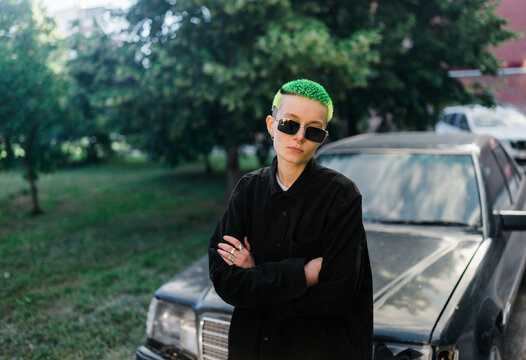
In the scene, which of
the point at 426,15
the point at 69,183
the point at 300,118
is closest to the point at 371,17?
the point at 426,15

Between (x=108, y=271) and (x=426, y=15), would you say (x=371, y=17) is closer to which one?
(x=426, y=15)

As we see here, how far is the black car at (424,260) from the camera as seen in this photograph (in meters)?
2.11

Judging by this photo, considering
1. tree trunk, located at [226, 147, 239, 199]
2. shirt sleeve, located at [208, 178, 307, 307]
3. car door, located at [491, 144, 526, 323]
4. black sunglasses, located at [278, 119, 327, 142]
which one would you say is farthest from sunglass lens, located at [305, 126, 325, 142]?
tree trunk, located at [226, 147, 239, 199]

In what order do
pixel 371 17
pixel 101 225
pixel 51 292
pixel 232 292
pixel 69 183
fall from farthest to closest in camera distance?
pixel 69 183 < pixel 101 225 < pixel 371 17 < pixel 51 292 < pixel 232 292

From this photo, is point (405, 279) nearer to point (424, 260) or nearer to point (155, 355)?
point (424, 260)

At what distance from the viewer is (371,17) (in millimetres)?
7699

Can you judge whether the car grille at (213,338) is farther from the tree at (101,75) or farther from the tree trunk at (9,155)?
the tree trunk at (9,155)

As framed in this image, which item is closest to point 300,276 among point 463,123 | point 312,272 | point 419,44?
point 312,272

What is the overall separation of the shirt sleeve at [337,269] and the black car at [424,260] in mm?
683

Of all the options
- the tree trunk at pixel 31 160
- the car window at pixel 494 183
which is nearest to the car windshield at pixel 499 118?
the car window at pixel 494 183

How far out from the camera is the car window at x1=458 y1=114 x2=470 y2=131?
11.0 meters

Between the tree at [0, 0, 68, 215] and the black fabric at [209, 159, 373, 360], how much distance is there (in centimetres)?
721

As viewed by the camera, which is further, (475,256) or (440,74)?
(440,74)

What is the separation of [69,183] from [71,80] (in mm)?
8493
